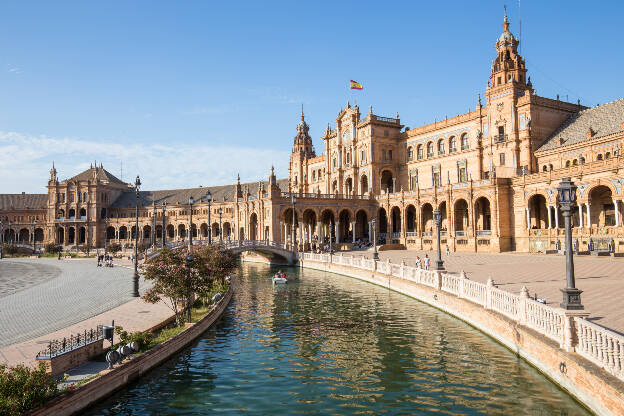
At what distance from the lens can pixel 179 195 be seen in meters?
118

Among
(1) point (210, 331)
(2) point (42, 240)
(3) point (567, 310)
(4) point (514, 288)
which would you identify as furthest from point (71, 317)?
(2) point (42, 240)

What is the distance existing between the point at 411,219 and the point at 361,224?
859 centimetres

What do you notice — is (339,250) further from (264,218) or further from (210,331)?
(210,331)

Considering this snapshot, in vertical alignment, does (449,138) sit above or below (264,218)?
above

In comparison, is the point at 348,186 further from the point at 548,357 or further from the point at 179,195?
the point at 548,357

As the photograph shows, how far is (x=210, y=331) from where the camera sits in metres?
20.2

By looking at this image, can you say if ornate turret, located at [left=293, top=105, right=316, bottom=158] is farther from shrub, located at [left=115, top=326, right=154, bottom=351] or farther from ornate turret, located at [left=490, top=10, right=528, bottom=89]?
shrub, located at [left=115, top=326, right=154, bottom=351]

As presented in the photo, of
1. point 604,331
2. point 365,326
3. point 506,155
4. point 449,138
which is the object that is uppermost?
point 449,138

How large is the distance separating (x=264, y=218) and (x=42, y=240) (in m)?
87.0

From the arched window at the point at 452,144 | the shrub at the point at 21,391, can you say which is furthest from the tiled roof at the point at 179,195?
the shrub at the point at 21,391

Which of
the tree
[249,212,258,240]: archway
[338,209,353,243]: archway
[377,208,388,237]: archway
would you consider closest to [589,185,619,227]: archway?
[377,208,388,237]: archway

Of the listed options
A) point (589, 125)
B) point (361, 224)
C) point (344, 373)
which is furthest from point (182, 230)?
point (344, 373)

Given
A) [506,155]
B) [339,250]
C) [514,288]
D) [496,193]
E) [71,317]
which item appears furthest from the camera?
[339,250]

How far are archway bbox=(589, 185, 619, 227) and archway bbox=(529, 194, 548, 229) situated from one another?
683 cm
